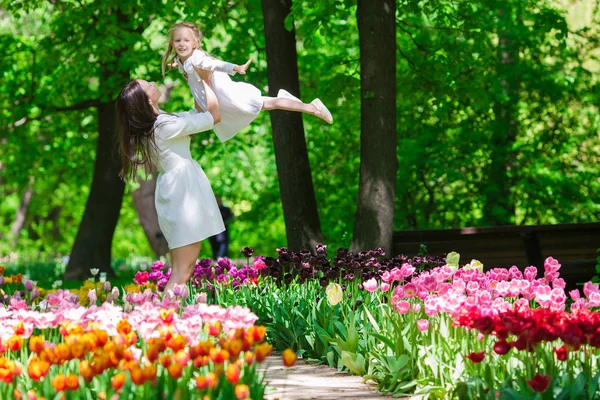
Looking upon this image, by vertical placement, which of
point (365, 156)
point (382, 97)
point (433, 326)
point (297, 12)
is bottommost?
point (433, 326)

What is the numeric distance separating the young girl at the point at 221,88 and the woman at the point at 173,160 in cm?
18

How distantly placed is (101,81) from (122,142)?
789 cm

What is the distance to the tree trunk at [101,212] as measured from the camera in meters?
13.9

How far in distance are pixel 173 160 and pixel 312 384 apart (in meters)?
1.98

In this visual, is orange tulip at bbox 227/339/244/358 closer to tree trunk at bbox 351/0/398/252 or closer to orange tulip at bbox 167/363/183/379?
orange tulip at bbox 167/363/183/379

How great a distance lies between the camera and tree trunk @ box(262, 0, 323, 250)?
27.8 feet

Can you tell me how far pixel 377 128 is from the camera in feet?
26.3

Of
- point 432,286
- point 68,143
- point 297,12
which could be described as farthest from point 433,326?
point 68,143

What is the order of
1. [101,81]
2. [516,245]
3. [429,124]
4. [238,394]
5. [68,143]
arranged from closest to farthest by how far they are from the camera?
[238,394], [516,245], [429,124], [101,81], [68,143]

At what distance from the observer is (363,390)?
4.87 meters

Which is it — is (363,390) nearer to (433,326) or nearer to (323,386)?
(323,386)

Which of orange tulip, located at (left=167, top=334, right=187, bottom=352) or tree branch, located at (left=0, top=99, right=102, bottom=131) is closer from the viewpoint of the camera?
orange tulip, located at (left=167, top=334, right=187, bottom=352)

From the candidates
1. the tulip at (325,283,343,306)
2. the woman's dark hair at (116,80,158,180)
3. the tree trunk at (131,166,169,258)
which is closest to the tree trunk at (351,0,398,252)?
the woman's dark hair at (116,80,158,180)

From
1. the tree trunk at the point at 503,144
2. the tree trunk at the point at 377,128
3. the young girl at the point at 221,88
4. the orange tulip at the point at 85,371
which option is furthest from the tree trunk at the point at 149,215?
the orange tulip at the point at 85,371
